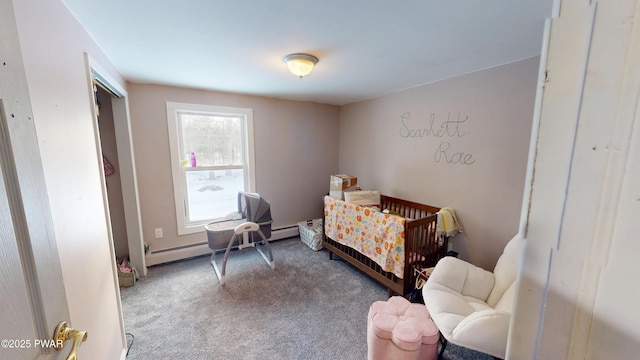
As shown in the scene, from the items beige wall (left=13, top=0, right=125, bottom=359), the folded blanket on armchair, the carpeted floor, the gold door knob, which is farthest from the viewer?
the folded blanket on armchair

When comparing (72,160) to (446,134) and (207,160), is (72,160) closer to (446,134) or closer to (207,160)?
(207,160)

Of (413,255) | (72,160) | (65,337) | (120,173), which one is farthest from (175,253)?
(413,255)

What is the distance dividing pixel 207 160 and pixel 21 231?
285 cm

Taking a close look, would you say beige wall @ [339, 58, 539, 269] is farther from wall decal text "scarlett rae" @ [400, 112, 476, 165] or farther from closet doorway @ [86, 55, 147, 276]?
closet doorway @ [86, 55, 147, 276]

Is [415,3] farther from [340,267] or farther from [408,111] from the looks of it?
[340,267]

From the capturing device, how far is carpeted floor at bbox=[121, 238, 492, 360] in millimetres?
1781

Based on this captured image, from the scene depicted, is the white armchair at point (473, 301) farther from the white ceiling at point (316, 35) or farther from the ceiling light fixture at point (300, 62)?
the ceiling light fixture at point (300, 62)

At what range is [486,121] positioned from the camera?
2.22 meters

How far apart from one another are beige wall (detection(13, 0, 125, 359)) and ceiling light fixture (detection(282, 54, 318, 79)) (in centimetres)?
127

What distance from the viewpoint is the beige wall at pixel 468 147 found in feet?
6.72

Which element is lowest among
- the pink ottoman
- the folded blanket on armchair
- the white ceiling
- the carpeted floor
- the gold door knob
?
the carpeted floor

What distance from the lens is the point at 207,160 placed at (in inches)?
128

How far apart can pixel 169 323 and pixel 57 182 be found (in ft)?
5.21

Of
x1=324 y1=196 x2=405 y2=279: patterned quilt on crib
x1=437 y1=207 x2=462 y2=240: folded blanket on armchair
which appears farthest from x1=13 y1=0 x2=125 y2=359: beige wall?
x1=437 y1=207 x2=462 y2=240: folded blanket on armchair
